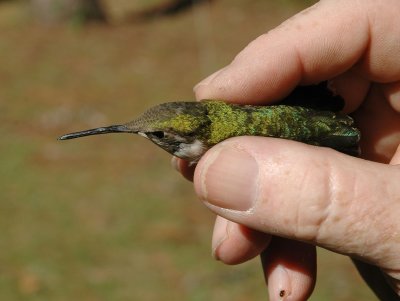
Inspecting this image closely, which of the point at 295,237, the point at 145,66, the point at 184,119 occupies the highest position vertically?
the point at 184,119

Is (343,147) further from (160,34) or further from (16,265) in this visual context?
(160,34)

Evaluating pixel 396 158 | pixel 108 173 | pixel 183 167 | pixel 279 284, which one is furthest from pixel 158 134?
pixel 108 173

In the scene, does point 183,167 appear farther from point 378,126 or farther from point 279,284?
point 378,126

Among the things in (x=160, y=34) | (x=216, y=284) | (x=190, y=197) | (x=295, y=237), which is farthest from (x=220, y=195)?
(x=160, y=34)

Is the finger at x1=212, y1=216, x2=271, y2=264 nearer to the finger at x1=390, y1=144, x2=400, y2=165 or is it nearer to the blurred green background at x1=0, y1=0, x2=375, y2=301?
the finger at x1=390, y1=144, x2=400, y2=165

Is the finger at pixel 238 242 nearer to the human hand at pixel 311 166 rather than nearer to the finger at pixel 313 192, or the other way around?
the human hand at pixel 311 166

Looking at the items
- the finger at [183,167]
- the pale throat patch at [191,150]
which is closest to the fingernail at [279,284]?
the finger at [183,167]
